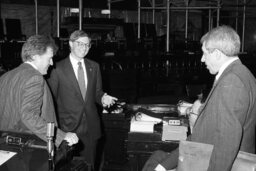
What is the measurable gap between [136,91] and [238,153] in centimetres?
434

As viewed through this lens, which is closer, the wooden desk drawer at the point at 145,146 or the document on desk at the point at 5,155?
the document on desk at the point at 5,155

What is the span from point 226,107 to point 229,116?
50mm

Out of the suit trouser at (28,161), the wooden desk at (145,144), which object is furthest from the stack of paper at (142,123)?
the suit trouser at (28,161)

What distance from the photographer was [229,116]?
6.01 ft

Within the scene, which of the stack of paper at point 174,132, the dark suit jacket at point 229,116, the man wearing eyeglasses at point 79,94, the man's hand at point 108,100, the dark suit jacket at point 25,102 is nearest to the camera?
the dark suit jacket at point 229,116

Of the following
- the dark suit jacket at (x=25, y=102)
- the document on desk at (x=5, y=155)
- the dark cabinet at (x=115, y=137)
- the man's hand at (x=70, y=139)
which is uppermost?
the dark suit jacket at (x=25, y=102)

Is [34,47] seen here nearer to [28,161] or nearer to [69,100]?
[28,161]

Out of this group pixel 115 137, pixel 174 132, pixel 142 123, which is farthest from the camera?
pixel 115 137

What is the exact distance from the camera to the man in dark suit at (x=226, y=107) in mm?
1833

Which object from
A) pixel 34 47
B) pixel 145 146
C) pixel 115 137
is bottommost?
pixel 115 137

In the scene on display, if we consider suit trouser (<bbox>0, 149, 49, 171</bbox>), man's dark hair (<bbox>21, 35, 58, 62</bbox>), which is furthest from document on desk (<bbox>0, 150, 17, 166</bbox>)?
man's dark hair (<bbox>21, 35, 58, 62</bbox>)

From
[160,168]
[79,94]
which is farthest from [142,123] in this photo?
[79,94]

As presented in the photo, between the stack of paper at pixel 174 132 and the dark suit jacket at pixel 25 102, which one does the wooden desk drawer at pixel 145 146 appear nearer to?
the stack of paper at pixel 174 132

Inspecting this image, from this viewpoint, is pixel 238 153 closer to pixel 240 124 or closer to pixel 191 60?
pixel 240 124
